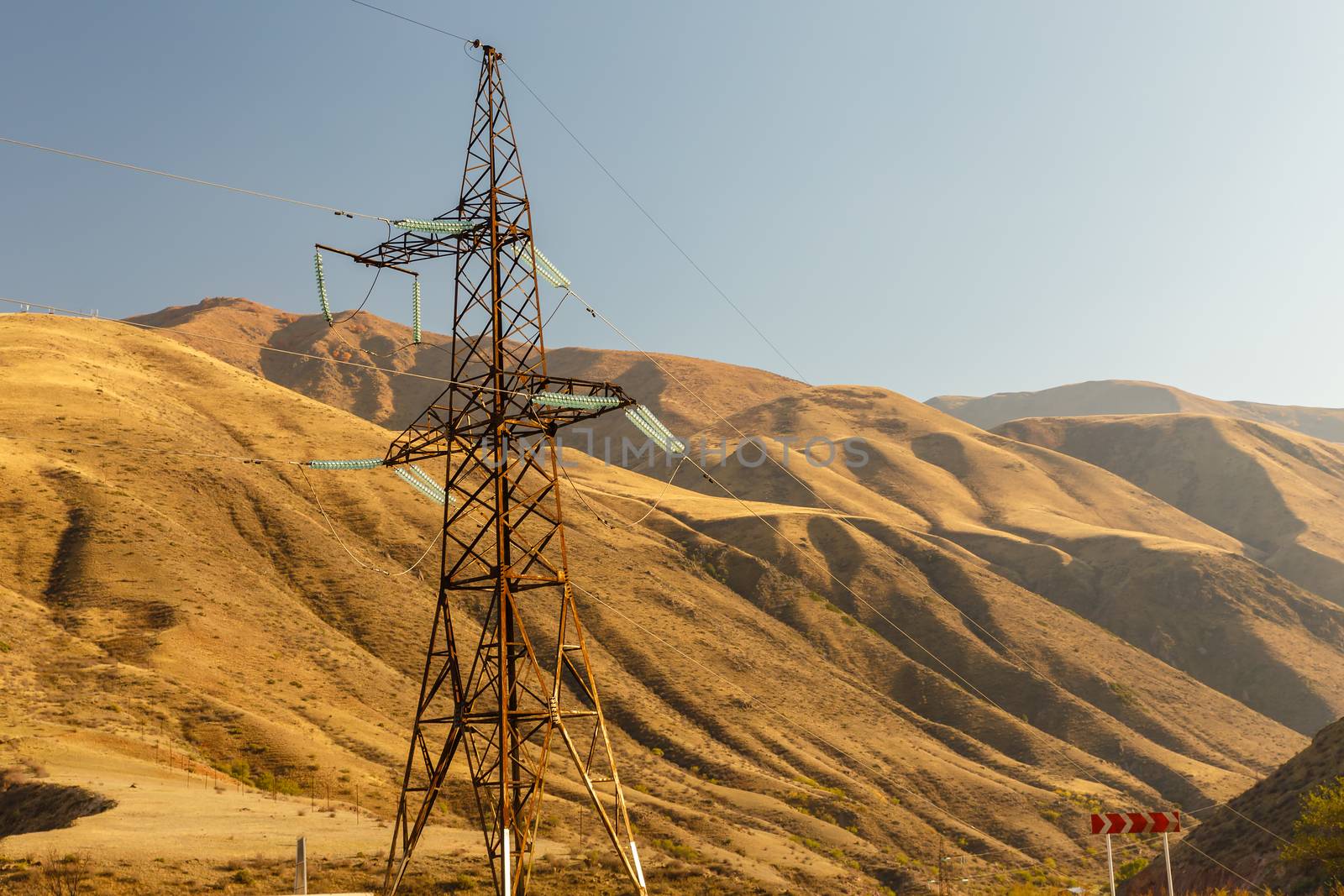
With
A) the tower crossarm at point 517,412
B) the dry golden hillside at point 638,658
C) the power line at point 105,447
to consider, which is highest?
the tower crossarm at point 517,412

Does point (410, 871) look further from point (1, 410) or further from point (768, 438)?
point (768, 438)

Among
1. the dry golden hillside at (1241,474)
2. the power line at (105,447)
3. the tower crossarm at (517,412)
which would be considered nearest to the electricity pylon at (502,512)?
the tower crossarm at (517,412)

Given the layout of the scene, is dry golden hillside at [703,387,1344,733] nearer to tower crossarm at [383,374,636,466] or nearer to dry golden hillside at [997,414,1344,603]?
dry golden hillside at [997,414,1344,603]

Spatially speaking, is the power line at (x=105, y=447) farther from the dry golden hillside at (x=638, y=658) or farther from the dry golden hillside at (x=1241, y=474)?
the dry golden hillside at (x=1241, y=474)

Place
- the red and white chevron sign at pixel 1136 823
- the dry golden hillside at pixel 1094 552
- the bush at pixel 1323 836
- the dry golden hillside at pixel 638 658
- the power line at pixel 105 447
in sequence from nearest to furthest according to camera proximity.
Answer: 1. the red and white chevron sign at pixel 1136 823
2. the bush at pixel 1323 836
3. the dry golden hillside at pixel 638 658
4. the power line at pixel 105 447
5. the dry golden hillside at pixel 1094 552

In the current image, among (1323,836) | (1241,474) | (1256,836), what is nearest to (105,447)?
(1256,836)

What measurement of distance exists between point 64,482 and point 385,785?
28.4 m

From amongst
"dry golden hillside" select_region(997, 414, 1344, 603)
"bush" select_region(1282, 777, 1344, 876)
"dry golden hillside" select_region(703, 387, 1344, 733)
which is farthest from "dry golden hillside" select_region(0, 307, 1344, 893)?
"dry golden hillside" select_region(997, 414, 1344, 603)

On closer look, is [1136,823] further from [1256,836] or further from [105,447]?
[105,447]

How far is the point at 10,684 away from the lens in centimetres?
3841

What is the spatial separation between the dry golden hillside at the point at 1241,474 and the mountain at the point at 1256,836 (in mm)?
92025

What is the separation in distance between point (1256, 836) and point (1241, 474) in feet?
448

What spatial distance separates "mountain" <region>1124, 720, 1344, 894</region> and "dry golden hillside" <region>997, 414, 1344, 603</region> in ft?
302

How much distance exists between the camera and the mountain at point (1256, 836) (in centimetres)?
2867
